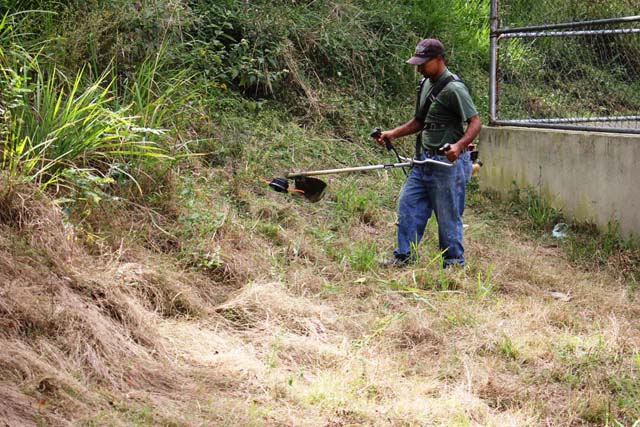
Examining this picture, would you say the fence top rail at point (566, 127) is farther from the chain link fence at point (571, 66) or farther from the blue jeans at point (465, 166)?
the blue jeans at point (465, 166)

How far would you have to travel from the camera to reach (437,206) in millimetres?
6852

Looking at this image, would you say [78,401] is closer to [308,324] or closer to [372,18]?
[308,324]

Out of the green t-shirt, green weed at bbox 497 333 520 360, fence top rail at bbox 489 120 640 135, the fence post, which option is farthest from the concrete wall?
green weed at bbox 497 333 520 360

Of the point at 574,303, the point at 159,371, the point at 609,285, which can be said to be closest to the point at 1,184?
the point at 159,371

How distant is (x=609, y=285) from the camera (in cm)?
677

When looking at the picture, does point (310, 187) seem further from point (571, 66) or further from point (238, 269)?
point (571, 66)

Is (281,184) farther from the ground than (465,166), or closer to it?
closer to it

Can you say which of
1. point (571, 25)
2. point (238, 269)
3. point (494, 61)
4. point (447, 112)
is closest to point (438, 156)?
point (447, 112)

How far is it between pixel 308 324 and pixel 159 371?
1216 mm

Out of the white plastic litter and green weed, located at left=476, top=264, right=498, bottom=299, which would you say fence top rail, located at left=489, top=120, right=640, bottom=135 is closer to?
the white plastic litter

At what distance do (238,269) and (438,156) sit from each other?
187cm

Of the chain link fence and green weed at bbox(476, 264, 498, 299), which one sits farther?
the chain link fence

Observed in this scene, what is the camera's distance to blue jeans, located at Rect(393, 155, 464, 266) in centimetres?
679

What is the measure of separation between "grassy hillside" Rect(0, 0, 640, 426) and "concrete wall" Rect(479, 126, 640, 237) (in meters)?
0.21
